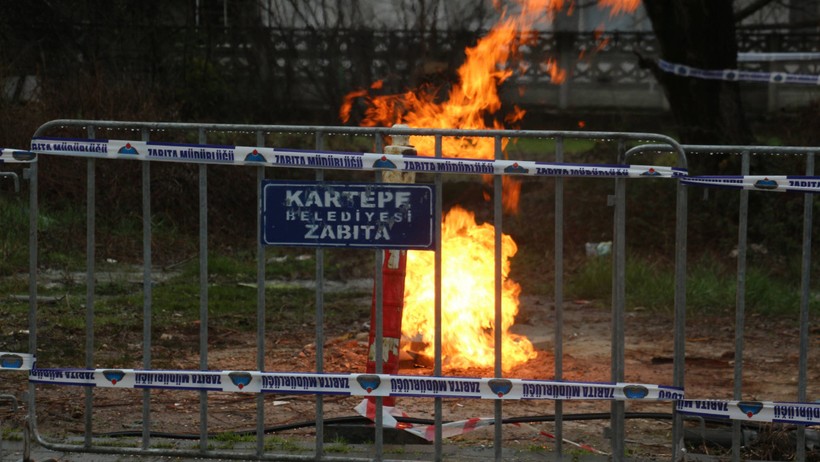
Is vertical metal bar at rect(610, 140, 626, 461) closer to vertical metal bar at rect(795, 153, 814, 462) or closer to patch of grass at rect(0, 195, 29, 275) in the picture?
vertical metal bar at rect(795, 153, 814, 462)

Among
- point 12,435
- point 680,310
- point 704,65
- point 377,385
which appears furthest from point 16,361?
point 704,65

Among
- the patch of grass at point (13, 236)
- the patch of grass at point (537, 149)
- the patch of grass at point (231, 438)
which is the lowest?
the patch of grass at point (231, 438)

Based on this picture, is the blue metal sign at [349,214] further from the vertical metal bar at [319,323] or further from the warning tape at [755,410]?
the warning tape at [755,410]

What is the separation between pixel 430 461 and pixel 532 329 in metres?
4.21

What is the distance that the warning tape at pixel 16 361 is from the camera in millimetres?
5906

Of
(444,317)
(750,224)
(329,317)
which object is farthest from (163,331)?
(750,224)

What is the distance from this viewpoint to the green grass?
11.4 m

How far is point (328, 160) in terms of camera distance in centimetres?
570

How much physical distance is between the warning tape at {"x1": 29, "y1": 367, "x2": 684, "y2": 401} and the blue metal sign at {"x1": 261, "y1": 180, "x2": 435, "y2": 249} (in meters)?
0.72

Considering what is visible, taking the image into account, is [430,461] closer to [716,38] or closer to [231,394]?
[231,394]

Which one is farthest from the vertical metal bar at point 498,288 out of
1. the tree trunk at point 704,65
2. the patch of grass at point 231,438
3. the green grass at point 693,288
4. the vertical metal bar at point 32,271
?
the tree trunk at point 704,65

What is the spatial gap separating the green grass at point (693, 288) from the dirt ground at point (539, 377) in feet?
1.12

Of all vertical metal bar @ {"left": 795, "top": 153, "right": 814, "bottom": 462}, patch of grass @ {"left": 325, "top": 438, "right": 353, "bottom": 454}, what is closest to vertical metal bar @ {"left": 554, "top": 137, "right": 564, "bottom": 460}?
patch of grass @ {"left": 325, "top": 438, "right": 353, "bottom": 454}

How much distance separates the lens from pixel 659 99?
24969 millimetres
